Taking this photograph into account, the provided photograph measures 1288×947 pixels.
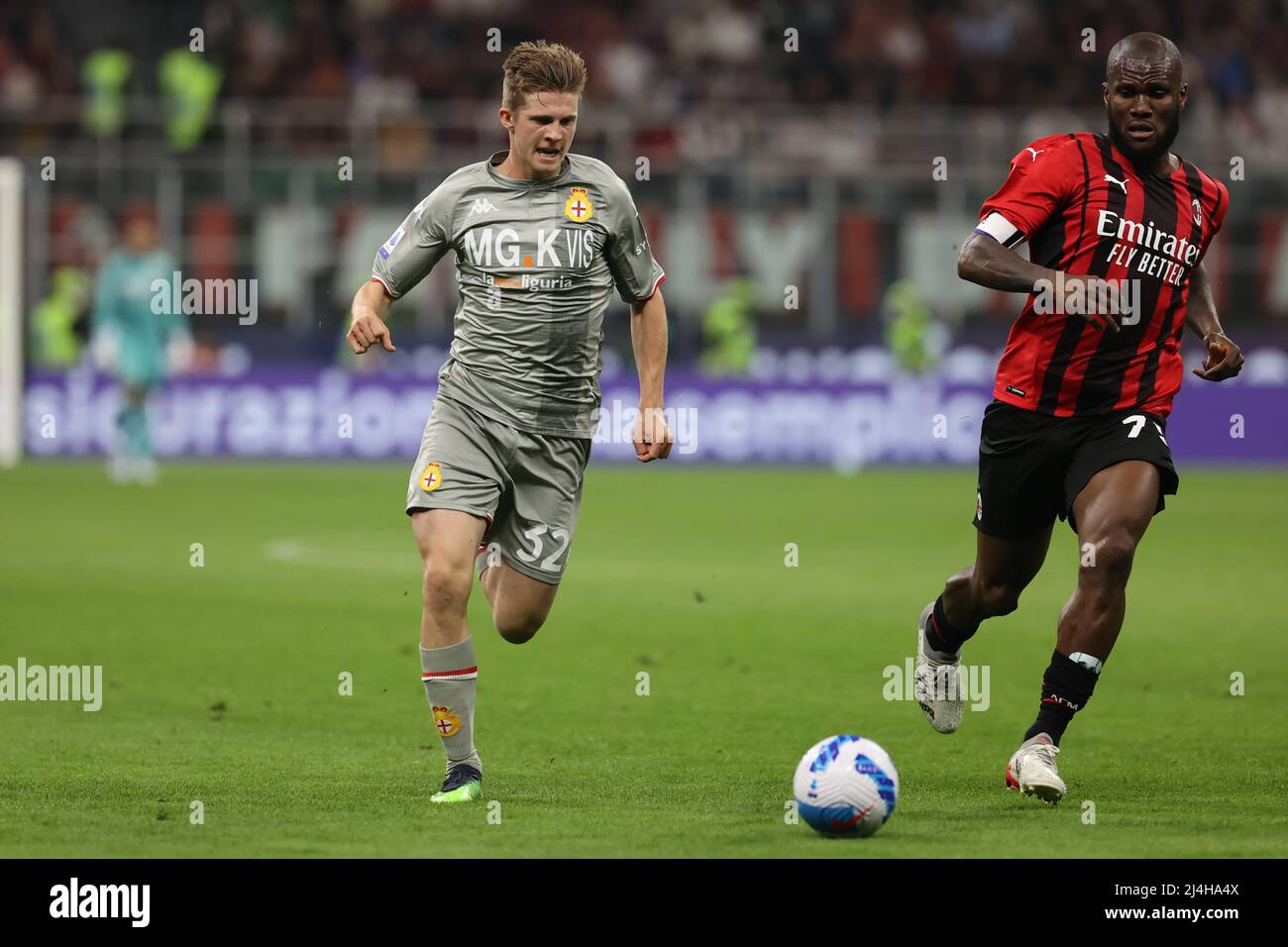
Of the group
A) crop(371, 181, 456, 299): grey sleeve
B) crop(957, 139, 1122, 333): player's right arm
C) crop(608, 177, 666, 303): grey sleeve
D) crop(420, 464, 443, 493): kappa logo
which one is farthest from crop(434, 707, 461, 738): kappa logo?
crop(957, 139, 1122, 333): player's right arm

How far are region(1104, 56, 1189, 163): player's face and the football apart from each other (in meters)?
2.30

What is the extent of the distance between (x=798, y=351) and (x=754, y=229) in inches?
65.1

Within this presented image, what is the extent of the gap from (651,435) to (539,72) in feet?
4.12

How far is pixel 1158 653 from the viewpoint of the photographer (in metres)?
10.6

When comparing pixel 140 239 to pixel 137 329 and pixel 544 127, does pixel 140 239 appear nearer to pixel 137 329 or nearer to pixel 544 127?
pixel 137 329

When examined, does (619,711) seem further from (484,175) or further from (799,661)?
(484,175)

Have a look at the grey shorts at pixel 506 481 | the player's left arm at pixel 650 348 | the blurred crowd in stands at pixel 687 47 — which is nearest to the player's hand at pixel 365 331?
the grey shorts at pixel 506 481

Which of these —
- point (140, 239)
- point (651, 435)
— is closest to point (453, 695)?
point (651, 435)

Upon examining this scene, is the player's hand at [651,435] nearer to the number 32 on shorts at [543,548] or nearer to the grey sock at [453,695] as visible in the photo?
the number 32 on shorts at [543,548]

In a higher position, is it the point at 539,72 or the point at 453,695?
the point at 539,72

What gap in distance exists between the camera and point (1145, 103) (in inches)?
265

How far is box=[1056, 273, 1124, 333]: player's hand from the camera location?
6.63 metres

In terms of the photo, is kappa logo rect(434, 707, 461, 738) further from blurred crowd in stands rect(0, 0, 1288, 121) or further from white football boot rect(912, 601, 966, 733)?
blurred crowd in stands rect(0, 0, 1288, 121)

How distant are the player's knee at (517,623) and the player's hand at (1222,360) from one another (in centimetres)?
244
